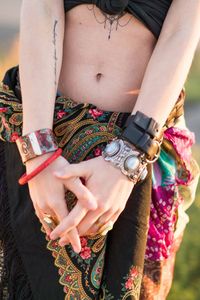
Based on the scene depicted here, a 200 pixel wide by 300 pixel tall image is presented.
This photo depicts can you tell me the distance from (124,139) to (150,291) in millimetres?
560

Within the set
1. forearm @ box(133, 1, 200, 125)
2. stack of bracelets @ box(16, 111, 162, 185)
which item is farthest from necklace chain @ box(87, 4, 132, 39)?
stack of bracelets @ box(16, 111, 162, 185)

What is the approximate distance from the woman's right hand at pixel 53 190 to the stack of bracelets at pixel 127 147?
2cm

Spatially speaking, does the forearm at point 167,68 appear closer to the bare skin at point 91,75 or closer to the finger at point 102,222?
the bare skin at point 91,75

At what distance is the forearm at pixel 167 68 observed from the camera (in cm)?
150

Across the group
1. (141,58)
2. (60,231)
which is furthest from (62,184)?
(141,58)

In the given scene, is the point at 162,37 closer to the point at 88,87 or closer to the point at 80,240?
the point at 88,87

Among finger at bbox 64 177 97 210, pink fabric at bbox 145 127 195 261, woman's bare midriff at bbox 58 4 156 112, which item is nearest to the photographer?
finger at bbox 64 177 97 210

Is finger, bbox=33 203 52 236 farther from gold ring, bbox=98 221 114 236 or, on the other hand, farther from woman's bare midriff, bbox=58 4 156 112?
woman's bare midriff, bbox=58 4 156 112

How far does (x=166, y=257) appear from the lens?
5.92 ft

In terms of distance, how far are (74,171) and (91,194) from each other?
69 millimetres

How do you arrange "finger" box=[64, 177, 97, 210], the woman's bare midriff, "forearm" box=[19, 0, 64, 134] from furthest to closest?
1. the woman's bare midriff
2. "forearm" box=[19, 0, 64, 134]
3. "finger" box=[64, 177, 97, 210]

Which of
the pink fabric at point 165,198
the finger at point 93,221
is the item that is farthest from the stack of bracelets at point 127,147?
the pink fabric at point 165,198

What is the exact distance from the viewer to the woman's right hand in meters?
1.45

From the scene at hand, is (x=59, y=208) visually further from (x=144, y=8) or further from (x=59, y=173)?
(x=144, y=8)
